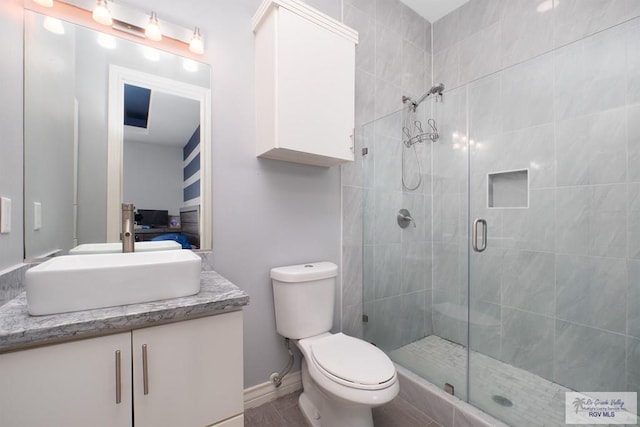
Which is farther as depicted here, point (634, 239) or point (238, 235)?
point (238, 235)

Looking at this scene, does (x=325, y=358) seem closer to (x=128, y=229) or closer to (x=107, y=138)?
(x=128, y=229)

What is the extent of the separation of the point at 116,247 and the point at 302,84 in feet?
3.90

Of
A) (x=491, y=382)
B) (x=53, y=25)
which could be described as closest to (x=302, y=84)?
(x=53, y=25)

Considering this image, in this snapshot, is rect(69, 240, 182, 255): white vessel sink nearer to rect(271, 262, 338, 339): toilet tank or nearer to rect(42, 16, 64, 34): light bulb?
rect(271, 262, 338, 339): toilet tank

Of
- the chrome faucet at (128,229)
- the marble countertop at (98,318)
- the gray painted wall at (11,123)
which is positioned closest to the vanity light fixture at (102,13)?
the gray painted wall at (11,123)

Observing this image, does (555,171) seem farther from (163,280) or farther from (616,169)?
(163,280)

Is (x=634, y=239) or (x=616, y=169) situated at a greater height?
(x=616, y=169)

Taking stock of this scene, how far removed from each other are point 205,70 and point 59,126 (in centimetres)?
68

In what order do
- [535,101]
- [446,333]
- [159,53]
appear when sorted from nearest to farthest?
1. [159,53]
2. [535,101]
3. [446,333]

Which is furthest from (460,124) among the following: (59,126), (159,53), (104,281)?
(59,126)

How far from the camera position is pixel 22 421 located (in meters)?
0.66

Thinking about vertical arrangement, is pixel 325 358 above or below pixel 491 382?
above

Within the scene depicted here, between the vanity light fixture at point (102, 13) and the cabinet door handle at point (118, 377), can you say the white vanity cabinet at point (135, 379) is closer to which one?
the cabinet door handle at point (118, 377)

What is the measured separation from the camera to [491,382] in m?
1.55
